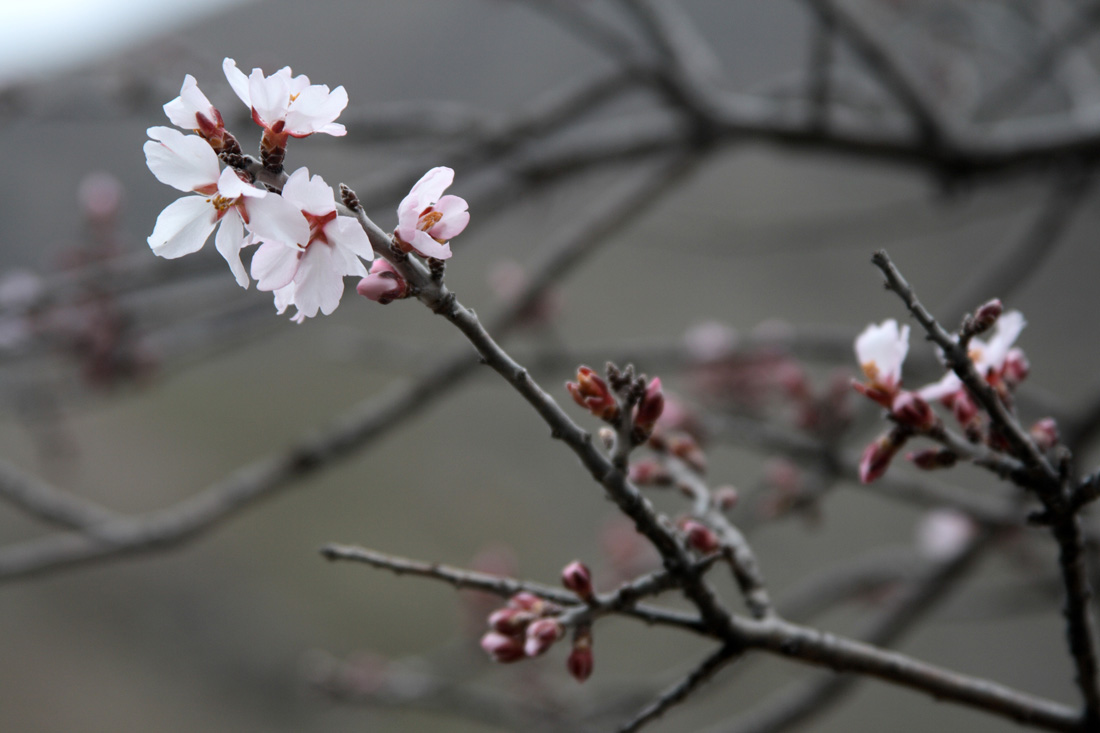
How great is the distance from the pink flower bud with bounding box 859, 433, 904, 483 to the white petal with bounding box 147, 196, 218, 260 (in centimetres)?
34

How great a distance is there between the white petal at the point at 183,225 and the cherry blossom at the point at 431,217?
0.08 m

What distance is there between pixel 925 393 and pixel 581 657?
24 centimetres

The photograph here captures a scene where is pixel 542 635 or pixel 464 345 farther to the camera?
pixel 464 345

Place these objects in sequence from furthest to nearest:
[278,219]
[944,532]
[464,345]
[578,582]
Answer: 1. [944,532]
2. [464,345]
3. [578,582]
4. [278,219]

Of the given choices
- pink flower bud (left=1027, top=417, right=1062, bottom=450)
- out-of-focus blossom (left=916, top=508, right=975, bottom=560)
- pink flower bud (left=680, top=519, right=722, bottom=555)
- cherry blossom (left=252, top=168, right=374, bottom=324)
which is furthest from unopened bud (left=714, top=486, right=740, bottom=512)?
out-of-focus blossom (left=916, top=508, right=975, bottom=560)

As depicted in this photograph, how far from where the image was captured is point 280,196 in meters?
0.26

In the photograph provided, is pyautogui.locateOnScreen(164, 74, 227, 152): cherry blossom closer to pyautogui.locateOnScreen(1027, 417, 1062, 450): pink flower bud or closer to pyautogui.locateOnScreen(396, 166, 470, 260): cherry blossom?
pyautogui.locateOnScreen(396, 166, 470, 260): cherry blossom

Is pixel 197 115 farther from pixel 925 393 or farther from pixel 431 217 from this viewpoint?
pixel 925 393

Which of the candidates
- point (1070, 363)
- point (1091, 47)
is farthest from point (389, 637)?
point (1091, 47)

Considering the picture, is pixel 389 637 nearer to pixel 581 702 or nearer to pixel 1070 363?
pixel 581 702

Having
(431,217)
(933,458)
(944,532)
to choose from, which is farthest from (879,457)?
(944,532)

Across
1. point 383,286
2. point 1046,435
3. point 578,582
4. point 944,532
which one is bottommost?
point 944,532

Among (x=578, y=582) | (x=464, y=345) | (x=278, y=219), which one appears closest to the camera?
(x=278, y=219)

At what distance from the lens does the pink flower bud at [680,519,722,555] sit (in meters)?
0.40
